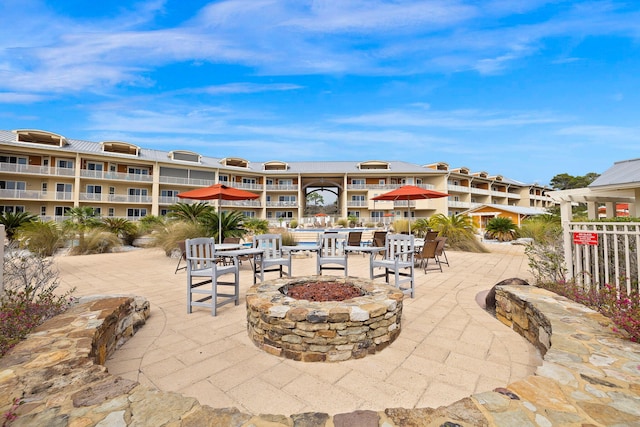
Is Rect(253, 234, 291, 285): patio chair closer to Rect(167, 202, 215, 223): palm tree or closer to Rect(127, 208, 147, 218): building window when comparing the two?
Rect(167, 202, 215, 223): palm tree

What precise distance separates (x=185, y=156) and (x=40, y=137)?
1037 centimetres

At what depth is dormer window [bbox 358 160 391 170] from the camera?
3052cm

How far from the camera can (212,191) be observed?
675 centimetres

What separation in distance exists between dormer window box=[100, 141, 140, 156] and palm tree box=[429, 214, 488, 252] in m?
26.4

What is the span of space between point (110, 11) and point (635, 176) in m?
13.2

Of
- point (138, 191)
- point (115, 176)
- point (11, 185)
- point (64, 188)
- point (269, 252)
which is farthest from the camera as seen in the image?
point (138, 191)

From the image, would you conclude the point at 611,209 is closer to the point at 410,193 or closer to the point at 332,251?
the point at 410,193

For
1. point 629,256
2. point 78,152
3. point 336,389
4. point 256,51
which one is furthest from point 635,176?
point 78,152

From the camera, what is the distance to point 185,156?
27.1 metres

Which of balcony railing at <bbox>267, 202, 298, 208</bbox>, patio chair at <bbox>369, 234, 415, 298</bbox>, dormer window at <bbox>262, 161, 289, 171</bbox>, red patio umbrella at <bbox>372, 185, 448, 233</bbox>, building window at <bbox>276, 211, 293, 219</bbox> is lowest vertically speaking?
patio chair at <bbox>369, 234, 415, 298</bbox>

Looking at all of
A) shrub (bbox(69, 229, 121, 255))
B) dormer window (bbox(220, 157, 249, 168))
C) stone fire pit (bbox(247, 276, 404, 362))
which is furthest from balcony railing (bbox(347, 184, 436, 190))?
stone fire pit (bbox(247, 276, 404, 362))

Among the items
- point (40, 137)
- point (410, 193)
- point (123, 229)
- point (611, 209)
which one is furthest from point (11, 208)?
point (611, 209)

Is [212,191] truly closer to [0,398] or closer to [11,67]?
[0,398]

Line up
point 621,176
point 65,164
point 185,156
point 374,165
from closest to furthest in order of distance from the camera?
point 621,176 < point 65,164 < point 185,156 < point 374,165
